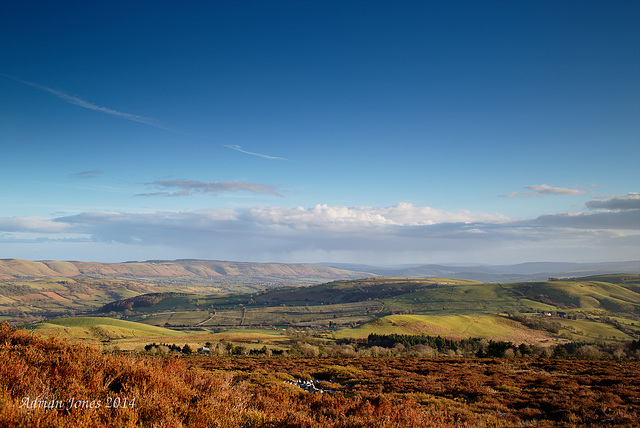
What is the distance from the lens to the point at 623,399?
55.6ft

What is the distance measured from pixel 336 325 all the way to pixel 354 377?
5864 inches

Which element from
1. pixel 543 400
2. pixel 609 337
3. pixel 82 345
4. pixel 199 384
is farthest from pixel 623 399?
pixel 609 337

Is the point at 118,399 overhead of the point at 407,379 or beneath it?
overhead

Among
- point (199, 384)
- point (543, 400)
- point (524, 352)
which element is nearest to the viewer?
point (199, 384)

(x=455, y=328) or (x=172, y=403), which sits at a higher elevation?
(x=172, y=403)

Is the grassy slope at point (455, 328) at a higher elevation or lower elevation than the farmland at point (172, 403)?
lower

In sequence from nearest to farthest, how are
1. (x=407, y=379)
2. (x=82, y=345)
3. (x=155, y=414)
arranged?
(x=155, y=414) → (x=82, y=345) → (x=407, y=379)

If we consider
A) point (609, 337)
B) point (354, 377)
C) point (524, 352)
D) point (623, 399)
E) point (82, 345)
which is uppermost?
point (82, 345)

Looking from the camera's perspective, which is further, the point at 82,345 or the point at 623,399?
the point at 623,399

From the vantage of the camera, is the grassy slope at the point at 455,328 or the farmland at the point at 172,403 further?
the grassy slope at the point at 455,328

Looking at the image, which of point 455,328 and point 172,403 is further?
point 455,328

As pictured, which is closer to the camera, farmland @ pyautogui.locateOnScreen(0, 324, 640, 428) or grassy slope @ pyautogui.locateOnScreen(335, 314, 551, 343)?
farmland @ pyautogui.locateOnScreen(0, 324, 640, 428)

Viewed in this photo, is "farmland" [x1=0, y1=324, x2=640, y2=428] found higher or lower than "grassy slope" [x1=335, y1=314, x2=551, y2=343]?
higher

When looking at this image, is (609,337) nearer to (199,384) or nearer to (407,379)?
(407,379)
